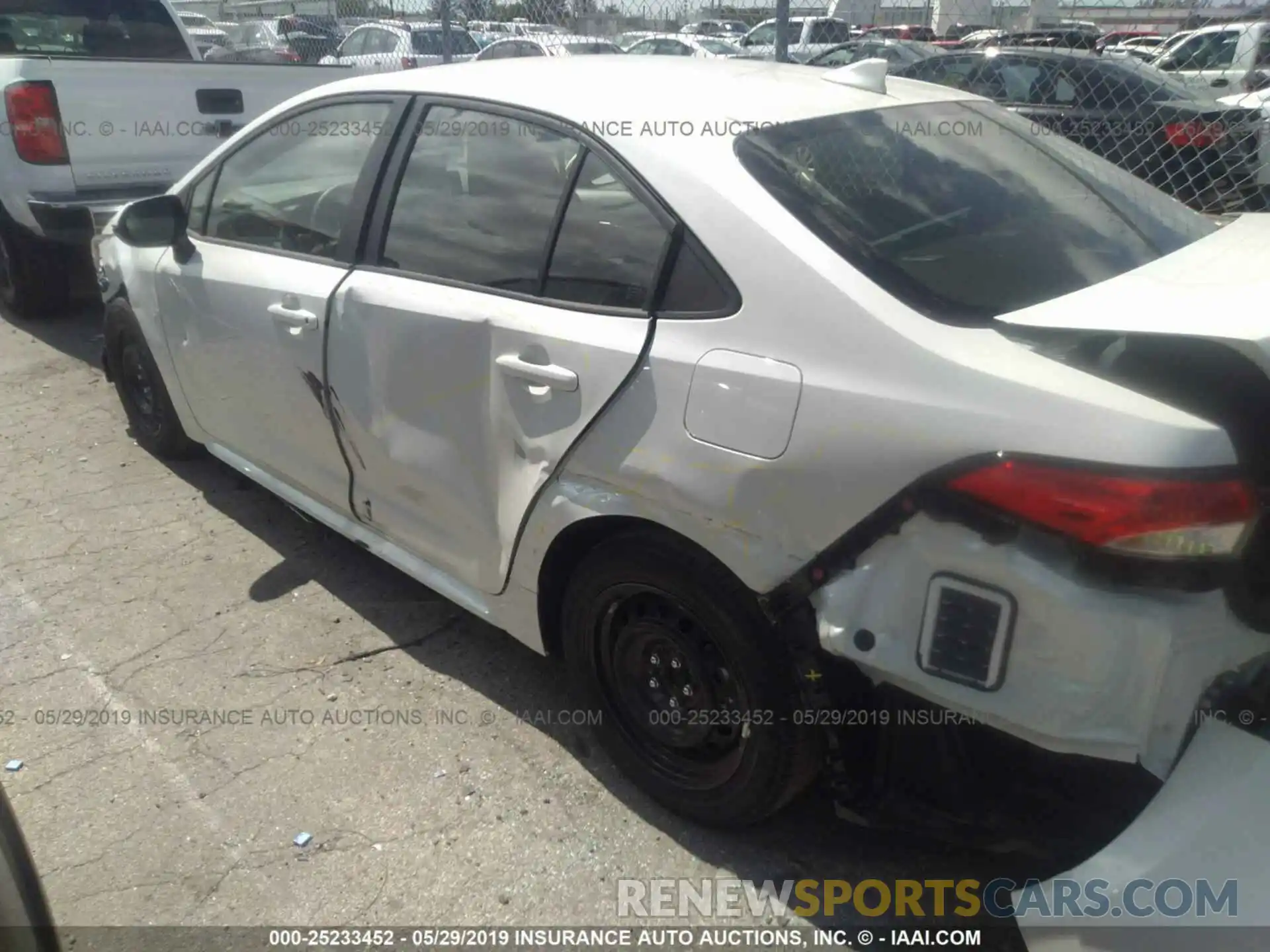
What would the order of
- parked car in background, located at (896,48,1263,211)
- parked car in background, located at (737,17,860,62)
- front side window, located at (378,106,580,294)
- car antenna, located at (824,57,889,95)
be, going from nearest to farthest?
1. front side window, located at (378,106,580,294)
2. car antenna, located at (824,57,889,95)
3. parked car in background, located at (896,48,1263,211)
4. parked car in background, located at (737,17,860,62)

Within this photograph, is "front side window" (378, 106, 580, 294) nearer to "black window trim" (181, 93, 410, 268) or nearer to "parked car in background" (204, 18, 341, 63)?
"black window trim" (181, 93, 410, 268)

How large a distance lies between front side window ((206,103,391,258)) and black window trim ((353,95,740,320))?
15cm

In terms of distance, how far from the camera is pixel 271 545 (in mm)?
3928

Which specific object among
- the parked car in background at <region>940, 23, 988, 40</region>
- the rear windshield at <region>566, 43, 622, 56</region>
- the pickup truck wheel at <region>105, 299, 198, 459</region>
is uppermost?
the parked car in background at <region>940, 23, 988, 40</region>

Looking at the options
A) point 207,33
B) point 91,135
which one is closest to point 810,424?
point 91,135

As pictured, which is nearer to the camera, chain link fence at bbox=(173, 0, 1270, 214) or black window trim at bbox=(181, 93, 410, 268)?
black window trim at bbox=(181, 93, 410, 268)

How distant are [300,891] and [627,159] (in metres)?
1.85

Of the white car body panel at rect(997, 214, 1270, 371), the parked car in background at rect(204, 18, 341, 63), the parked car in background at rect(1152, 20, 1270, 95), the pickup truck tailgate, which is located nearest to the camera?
the white car body panel at rect(997, 214, 1270, 371)

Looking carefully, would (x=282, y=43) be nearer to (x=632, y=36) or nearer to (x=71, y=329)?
(x=632, y=36)

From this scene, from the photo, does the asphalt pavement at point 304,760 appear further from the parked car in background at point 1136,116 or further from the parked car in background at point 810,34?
the parked car in background at point 810,34

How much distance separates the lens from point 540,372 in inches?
92.7

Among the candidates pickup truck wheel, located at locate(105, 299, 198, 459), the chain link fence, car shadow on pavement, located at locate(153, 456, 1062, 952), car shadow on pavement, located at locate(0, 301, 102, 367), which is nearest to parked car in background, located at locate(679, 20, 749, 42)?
the chain link fence

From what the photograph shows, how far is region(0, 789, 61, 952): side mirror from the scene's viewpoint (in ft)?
4.83

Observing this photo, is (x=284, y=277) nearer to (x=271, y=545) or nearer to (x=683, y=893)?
(x=271, y=545)
